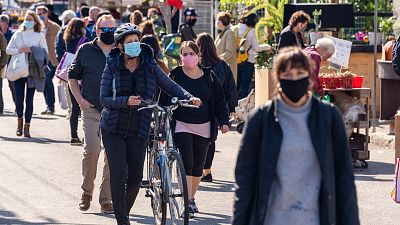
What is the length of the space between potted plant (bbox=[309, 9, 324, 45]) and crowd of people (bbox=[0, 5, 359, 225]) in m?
0.87

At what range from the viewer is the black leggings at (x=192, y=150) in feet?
33.1

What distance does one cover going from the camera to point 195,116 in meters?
10.2

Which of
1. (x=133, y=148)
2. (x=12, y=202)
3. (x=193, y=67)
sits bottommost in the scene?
(x=12, y=202)

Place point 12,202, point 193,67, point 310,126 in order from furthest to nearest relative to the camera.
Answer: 1. point 12,202
2. point 193,67
3. point 310,126

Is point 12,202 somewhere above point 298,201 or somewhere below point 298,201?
below

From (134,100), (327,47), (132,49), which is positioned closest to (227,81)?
(327,47)

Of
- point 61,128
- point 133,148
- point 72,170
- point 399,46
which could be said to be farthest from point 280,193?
point 61,128

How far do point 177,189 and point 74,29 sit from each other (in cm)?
613

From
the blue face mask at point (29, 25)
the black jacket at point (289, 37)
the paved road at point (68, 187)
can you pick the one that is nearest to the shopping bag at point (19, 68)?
the blue face mask at point (29, 25)

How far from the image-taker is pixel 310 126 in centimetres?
566

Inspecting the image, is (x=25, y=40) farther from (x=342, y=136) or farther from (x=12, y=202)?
(x=342, y=136)

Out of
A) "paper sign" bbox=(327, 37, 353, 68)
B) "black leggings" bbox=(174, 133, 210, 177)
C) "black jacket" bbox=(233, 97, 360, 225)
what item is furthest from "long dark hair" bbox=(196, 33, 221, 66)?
"black jacket" bbox=(233, 97, 360, 225)

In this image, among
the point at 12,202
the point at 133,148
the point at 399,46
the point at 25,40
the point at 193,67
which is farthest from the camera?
the point at 25,40

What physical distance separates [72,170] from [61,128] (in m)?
5.02
